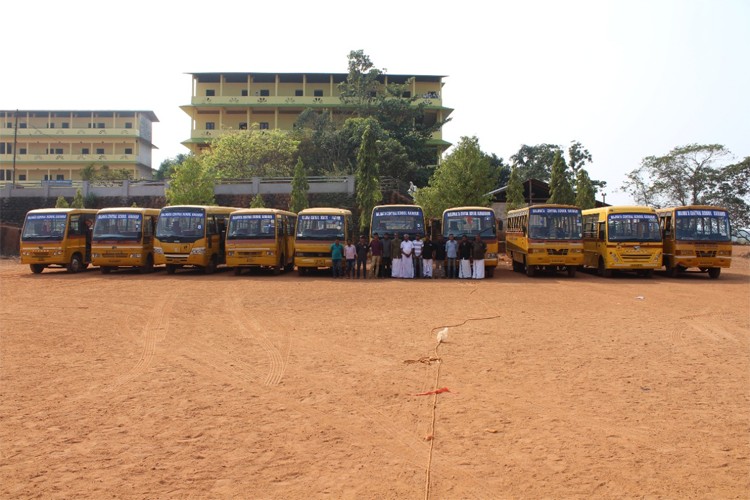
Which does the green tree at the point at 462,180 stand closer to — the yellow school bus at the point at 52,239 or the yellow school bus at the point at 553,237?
the yellow school bus at the point at 553,237

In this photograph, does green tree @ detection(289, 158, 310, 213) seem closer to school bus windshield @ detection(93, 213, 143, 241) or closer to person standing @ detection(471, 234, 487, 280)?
school bus windshield @ detection(93, 213, 143, 241)

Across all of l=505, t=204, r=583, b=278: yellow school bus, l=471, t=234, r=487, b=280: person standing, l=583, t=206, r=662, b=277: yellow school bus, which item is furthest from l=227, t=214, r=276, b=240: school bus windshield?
l=583, t=206, r=662, b=277: yellow school bus

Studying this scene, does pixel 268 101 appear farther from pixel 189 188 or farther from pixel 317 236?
pixel 317 236

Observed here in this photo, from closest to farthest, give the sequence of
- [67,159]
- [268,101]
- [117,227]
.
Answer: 1. [117,227]
2. [268,101]
3. [67,159]

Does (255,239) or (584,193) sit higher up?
(584,193)

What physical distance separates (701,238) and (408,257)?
10.0 m

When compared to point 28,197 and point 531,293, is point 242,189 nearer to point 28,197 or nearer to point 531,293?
point 28,197

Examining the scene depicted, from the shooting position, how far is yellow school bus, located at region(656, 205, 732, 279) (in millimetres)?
23062

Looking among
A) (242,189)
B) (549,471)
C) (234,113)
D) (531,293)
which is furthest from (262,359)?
(234,113)

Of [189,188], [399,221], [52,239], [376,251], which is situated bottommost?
[376,251]

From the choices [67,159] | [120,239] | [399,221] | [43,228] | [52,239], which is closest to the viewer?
[120,239]

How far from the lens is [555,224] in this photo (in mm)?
23547

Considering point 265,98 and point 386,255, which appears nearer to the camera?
point 386,255

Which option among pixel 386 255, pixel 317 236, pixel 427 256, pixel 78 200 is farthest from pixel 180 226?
pixel 78 200
